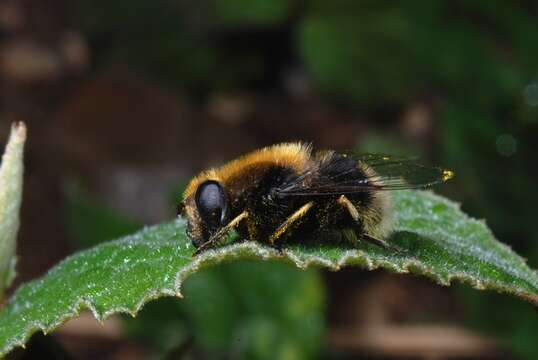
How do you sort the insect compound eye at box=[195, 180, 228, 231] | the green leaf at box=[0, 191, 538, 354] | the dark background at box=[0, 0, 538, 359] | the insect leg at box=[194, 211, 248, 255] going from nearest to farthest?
the green leaf at box=[0, 191, 538, 354], the insect leg at box=[194, 211, 248, 255], the insect compound eye at box=[195, 180, 228, 231], the dark background at box=[0, 0, 538, 359]

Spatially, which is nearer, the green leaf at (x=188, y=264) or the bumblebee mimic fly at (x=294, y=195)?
the green leaf at (x=188, y=264)

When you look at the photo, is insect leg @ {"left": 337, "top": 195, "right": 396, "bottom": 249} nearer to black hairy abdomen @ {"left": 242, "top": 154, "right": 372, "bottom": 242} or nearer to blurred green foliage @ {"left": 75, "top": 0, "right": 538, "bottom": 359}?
black hairy abdomen @ {"left": 242, "top": 154, "right": 372, "bottom": 242}

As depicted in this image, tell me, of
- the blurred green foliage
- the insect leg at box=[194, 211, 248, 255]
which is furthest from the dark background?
the insect leg at box=[194, 211, 248, 255]

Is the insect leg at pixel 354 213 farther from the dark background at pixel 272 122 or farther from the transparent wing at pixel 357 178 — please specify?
the dark background at pixel 272 122

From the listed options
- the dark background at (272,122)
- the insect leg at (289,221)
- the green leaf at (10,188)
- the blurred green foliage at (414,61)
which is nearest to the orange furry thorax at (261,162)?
the insect leg at (289,221)

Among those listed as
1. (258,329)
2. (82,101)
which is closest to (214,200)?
(258,329)

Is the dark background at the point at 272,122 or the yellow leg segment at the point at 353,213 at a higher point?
the dark background at the point at 272,122

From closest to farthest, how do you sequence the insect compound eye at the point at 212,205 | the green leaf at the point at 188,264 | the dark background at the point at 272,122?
the green leaf at the point at 188,264 < the insect compound eye at the point at 212,205 < the dark background at the point at 272,122
